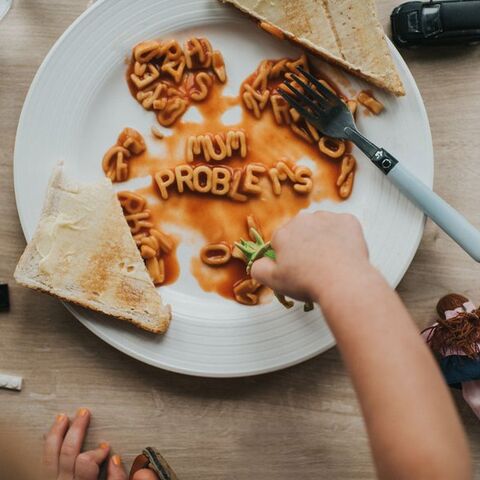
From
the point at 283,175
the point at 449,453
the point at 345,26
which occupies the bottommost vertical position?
the point at 449,453

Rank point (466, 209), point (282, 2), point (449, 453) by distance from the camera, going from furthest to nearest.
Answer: point (466, 209), point (282, 2), point (449, 453)

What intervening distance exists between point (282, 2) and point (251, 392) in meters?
1.09

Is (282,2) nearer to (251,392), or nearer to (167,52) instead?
(167,52)

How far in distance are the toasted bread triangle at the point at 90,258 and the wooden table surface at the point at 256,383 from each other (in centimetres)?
16

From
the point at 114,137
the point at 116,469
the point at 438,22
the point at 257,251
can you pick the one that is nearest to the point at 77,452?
the point at 116,469

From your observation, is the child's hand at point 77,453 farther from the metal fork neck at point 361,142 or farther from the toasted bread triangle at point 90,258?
the metal fork neck at point 361,142

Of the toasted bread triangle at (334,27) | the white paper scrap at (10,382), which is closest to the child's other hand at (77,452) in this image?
the white paper scrap at (10,382)

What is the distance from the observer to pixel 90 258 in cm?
168

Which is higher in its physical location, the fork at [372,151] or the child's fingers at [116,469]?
the fork at [372,151]

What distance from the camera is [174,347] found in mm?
1707

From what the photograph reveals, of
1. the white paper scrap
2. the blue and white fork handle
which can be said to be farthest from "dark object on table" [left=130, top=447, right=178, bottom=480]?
the blue and white fork handle

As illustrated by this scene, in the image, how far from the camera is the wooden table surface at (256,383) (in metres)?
1.79

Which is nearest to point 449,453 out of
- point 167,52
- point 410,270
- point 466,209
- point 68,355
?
point 410,270

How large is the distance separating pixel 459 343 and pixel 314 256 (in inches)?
25.5
